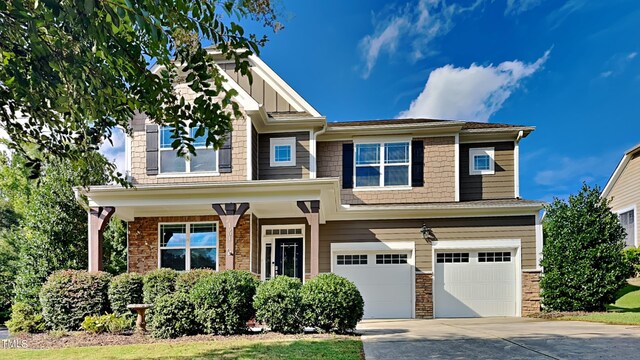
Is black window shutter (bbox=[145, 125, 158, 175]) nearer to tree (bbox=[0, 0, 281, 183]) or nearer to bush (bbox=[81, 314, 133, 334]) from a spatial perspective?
bush (bbox=[81, 314, 133, 334])

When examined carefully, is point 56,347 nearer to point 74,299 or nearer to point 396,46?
point 74,299

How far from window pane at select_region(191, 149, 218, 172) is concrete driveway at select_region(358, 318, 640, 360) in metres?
6.27

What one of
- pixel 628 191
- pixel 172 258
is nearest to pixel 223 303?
pixel 172 258

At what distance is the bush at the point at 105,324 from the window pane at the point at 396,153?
27.4 feet

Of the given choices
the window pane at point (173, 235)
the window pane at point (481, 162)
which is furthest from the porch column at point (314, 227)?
the window pane at point (481, 162)

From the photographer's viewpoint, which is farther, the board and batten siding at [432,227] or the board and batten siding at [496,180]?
the board and batten siding at [496,180]

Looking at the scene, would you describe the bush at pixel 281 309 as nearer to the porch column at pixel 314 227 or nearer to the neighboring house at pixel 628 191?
the porch column at pixel 314 227

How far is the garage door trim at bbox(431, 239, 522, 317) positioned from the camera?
40.0 feet

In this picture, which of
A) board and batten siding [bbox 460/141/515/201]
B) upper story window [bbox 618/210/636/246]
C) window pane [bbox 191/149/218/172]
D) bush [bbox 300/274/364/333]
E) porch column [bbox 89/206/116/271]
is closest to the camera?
bush [bbox 300/274/364/333]

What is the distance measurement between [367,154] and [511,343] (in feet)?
25.3

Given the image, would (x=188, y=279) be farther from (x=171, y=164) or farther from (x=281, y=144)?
(x=281, y=144)

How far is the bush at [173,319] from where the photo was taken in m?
8.09

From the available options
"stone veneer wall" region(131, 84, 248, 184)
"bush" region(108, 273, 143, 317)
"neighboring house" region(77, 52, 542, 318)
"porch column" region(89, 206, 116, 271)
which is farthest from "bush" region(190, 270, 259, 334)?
"stone veneer wall" region(131, 84, 248, 184)

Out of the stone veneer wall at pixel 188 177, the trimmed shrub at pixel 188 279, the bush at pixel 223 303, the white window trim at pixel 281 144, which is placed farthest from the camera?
the white window trim at pixel 281 144
